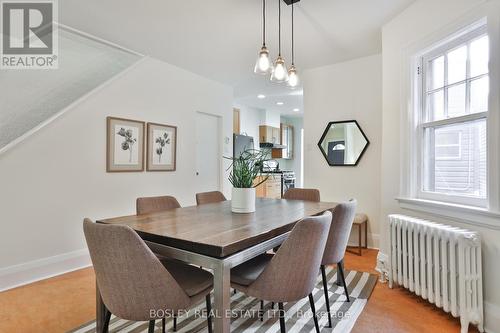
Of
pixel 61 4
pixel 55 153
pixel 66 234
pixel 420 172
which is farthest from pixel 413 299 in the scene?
pixel 61 4

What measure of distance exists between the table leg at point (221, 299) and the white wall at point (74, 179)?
2427mm

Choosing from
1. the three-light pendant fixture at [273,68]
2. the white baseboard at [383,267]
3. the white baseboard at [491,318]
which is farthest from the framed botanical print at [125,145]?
the white baseboard at [491,318]

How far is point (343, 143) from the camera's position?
3.78 meters

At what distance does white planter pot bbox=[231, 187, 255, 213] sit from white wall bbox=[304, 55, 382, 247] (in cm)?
226

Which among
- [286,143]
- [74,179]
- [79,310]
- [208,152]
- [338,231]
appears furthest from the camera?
[286,143]

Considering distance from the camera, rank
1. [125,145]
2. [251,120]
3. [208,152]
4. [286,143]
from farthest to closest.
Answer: [286,143] → [251,120] → [208,152] → [125,145]

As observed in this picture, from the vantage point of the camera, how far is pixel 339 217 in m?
1.81

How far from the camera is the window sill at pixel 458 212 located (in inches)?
66.9

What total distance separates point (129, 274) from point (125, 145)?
8.18 ft

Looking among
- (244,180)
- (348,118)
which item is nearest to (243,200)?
(244,180)

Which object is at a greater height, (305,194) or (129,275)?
(305,194)

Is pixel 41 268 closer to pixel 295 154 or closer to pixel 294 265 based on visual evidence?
pixel 294 265

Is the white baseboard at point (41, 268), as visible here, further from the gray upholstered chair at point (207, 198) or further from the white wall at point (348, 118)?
the white wall at point (348, 118)

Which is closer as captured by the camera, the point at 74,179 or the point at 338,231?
the point at 338,231
